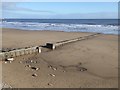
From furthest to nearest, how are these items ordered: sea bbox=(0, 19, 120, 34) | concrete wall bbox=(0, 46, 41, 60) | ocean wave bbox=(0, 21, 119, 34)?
sea bbox=(0, 19, 120, 34) < ocean wave bbox=(0, 21, 119, 34) < concrete wall bbox=(0, 46, 41, 60)

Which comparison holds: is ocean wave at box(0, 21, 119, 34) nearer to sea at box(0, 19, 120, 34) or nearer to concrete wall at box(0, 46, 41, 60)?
sea at box(0, 19, 120, 34)

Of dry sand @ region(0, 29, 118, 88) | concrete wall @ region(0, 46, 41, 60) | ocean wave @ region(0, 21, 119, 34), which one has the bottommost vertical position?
dry sand @ region(0, 29, 118, 88)

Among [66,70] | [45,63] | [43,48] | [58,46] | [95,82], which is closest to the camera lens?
[95,82]

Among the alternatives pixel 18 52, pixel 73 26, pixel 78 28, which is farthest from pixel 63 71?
pixel 73 26

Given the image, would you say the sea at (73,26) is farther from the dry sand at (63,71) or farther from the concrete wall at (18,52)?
the concrete wall at (18,52)

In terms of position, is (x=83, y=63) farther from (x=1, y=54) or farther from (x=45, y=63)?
(x=1, y=54)

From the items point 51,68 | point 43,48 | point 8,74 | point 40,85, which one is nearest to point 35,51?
point 43,48

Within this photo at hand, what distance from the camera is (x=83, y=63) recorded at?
14.5m

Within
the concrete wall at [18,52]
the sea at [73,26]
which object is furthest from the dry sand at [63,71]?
the sea at [73,26]

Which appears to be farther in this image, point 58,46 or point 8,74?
point 58,46

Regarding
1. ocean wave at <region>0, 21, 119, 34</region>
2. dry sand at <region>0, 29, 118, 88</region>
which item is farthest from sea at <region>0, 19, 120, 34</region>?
dry sand at <region>0, 29, 118, 88</region>

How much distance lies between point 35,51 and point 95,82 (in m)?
7.70

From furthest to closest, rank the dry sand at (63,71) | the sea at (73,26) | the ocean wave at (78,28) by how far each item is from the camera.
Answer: the sea at (73,26), the ocean wave at (78,28), the dry sand at (63,71)

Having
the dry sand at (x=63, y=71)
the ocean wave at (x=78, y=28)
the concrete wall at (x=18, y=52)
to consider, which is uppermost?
the ocean wave at (x=78, y=28)
